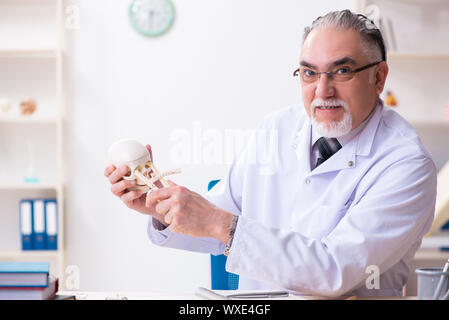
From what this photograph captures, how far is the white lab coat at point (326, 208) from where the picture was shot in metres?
1.17

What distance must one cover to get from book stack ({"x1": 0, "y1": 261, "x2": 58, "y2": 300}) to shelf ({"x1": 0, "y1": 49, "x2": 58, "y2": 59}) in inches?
83.6

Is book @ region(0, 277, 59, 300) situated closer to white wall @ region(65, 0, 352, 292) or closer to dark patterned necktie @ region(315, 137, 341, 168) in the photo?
dark patterned necktie @ region(315, 137, 341, 168)

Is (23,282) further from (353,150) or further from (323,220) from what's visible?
(353,150)

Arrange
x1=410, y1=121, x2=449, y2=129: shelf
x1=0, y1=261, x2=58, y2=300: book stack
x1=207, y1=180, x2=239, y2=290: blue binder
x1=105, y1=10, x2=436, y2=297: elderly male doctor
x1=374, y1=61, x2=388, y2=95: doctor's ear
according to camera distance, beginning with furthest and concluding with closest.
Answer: x1=410, y1=121, x2=449, y2=129: shelf
x1=207, y1=180, x2=239, y2=290: blue binder
x1=374, y1=61, x2=388, y2=95: doctor's ear
x1=105, y1=10, x2=436, y2=297: elderly male doctor
x1=0, y1=261, x2=58, y2=300: book stack

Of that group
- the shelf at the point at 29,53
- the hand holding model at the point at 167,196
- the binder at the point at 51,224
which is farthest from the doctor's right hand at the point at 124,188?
the shelf at the point at 29,53

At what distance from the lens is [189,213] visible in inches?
44.4

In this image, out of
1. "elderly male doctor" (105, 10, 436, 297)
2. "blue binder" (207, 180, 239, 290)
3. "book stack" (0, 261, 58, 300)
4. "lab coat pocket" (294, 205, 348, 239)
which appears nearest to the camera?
"book stack" (0, 261, 58, 300)

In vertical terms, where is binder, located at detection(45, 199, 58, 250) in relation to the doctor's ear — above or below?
below

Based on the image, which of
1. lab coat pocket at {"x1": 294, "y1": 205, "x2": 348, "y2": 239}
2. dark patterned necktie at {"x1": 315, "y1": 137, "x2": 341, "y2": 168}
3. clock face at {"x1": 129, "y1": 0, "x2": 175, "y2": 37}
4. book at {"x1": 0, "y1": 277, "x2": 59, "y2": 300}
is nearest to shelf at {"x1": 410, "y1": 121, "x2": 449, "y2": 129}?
clock face at {"x1": 129, "y1": 0, "x2": 175, "y2": 37}

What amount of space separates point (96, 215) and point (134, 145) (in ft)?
6.72

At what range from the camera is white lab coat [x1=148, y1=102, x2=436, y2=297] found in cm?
117

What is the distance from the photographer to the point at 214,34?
125 inches
